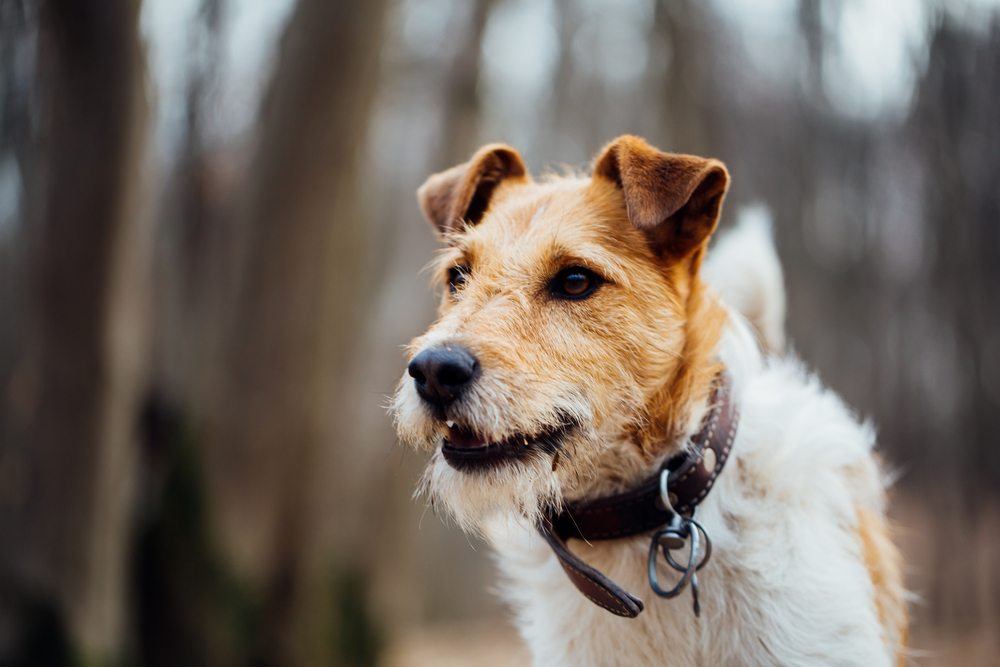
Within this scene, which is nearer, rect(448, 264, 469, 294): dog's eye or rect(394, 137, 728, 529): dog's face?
rect(394, 137, 728, 529): dog's face

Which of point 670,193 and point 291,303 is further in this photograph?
point 291,303

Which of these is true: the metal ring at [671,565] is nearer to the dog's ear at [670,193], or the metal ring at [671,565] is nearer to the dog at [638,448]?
the dog at [638,448]

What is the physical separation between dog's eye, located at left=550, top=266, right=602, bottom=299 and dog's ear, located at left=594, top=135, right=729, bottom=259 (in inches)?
8.5

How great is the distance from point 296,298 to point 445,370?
4030mm

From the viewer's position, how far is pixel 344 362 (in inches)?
246

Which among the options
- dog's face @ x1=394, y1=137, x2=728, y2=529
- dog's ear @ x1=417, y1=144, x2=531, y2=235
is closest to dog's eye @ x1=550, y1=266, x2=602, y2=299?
dog's face @ x1=394, y1=137, x2=728, y2=529

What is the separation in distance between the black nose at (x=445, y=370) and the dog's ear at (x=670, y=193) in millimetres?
729

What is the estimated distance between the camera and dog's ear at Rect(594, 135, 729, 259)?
2330 mm

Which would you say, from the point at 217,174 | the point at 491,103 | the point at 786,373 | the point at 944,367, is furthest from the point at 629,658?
the point at 491,103

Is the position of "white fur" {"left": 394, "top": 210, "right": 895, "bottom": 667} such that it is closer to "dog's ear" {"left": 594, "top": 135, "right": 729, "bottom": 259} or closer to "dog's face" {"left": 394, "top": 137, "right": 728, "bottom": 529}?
"dog's face" {"left": 394, "top": 137, "right": 728, "bottom": 529}

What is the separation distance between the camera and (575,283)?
237 cm

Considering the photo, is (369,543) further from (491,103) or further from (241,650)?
(491,103)

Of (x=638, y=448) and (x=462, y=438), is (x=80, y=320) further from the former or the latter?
(x=638, y=448)

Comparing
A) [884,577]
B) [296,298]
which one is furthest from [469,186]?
[296,298]
